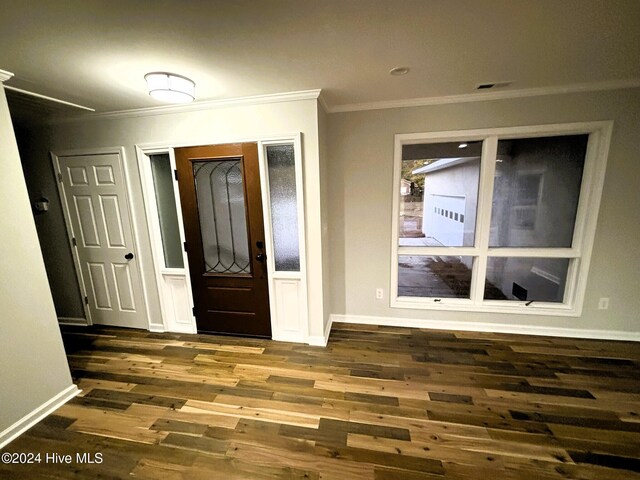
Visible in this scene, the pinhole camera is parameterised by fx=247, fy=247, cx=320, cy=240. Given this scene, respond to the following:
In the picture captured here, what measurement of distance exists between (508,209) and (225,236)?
3.15 meters

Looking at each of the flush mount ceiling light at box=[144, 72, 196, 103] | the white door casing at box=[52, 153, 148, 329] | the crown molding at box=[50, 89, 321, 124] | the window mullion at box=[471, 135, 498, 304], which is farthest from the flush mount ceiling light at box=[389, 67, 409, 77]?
the white door casing at box=[52, 153, 148, 329]

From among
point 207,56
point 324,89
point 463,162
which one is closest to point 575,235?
point 463,162

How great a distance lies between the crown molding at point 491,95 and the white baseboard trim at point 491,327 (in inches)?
94.0

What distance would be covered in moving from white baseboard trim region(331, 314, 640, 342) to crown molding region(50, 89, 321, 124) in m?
2.47

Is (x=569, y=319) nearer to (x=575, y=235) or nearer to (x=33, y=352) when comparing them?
(x=575, y=235)

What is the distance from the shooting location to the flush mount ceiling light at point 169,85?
5.97 feet

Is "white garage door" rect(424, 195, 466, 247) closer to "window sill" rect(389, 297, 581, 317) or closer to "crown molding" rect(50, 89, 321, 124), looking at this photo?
"window sill" rect(389, 297, 581, 317)

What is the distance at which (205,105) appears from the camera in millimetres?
2424

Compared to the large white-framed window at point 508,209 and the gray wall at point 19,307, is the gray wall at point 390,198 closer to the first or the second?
the large white-framed window at point 508,209

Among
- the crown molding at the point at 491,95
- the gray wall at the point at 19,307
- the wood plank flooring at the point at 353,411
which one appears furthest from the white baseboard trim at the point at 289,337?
the crown molding at the point at 491,95

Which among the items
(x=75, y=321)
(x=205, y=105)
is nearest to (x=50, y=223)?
(x=75, y=321)

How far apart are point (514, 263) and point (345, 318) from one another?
2.11 meters

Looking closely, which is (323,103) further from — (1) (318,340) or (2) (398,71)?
(1) (318,340)

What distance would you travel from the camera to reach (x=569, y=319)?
2670 mm
